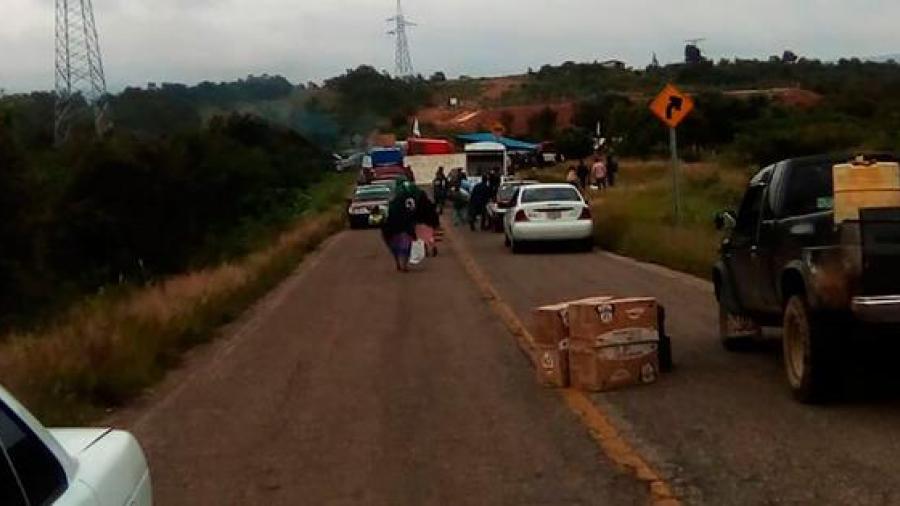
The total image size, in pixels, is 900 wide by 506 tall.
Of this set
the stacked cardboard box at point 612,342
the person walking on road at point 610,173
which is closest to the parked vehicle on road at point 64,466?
the stacked cardboard box at point 612,342

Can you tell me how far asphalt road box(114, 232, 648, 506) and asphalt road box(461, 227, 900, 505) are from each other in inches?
14.4

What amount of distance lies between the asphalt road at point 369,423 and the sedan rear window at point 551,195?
13.5m

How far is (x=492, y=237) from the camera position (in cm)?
3959

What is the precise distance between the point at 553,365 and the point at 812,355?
2.44 metres

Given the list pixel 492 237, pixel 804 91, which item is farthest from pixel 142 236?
pixel 804 91

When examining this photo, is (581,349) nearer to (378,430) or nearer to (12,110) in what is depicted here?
(378,430)

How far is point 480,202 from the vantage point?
1700 inches

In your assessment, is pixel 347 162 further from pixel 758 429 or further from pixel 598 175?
pixel 758 429

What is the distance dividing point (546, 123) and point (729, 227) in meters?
114

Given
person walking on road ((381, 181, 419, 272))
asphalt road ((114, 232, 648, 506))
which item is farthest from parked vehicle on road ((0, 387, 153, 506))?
person walking on road ((381, 181, 419, 272))

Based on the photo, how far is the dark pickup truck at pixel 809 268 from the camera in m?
9.59

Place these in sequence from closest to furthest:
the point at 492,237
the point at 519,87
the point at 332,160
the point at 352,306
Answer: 1. the point at 352,306
2. the point at 492,237
3. the point at 332,160
4. the point at 519,87

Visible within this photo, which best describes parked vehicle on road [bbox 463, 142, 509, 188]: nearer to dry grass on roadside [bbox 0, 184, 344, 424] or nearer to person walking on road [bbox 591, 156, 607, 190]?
person walking on road [bbox 591, 156, 607, 190]

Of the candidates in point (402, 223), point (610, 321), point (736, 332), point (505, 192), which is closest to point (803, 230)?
point (610, 321)
